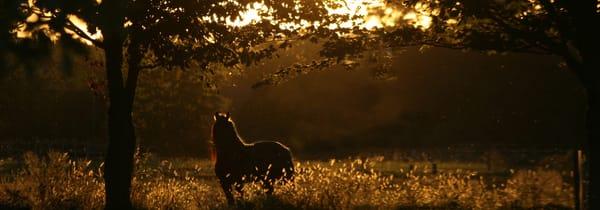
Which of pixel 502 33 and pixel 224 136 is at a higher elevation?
pixel 502 33

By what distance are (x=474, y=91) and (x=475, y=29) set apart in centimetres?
5309

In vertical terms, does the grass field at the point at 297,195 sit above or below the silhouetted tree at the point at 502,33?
below

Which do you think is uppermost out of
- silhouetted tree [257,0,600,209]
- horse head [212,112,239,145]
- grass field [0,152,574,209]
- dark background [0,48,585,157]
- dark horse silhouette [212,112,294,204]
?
dark background [0,48,585,157]

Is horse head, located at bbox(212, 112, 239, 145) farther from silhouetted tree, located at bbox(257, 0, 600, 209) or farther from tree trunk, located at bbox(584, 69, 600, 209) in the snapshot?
tree trunk, located at bbox(584, 69, 600, 209)

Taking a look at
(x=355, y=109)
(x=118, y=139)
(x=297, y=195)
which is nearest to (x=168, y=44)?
(x=118, y=139)

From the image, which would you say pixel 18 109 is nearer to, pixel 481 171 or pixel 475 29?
pixel 481 171

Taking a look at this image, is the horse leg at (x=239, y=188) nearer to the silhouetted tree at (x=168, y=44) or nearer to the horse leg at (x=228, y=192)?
the horse leg at (x=228, y=192)

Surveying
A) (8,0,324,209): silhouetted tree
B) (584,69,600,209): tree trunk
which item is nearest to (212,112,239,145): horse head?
(8,0,324,209): silhouetted tree

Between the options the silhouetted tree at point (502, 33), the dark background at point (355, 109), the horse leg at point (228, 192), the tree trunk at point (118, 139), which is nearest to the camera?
the silhouetted tree at point (502, 33)

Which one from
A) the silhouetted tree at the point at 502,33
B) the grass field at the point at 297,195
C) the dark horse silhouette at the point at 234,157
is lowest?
the grass field at the point at 297,195

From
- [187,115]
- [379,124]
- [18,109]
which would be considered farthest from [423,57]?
[18,109]

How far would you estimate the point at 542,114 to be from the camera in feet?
200

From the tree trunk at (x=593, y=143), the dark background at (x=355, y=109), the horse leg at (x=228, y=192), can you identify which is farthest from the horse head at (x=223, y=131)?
the dark background at (x=355, y=109)

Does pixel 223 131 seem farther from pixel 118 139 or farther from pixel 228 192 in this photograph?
pixel 118 139
